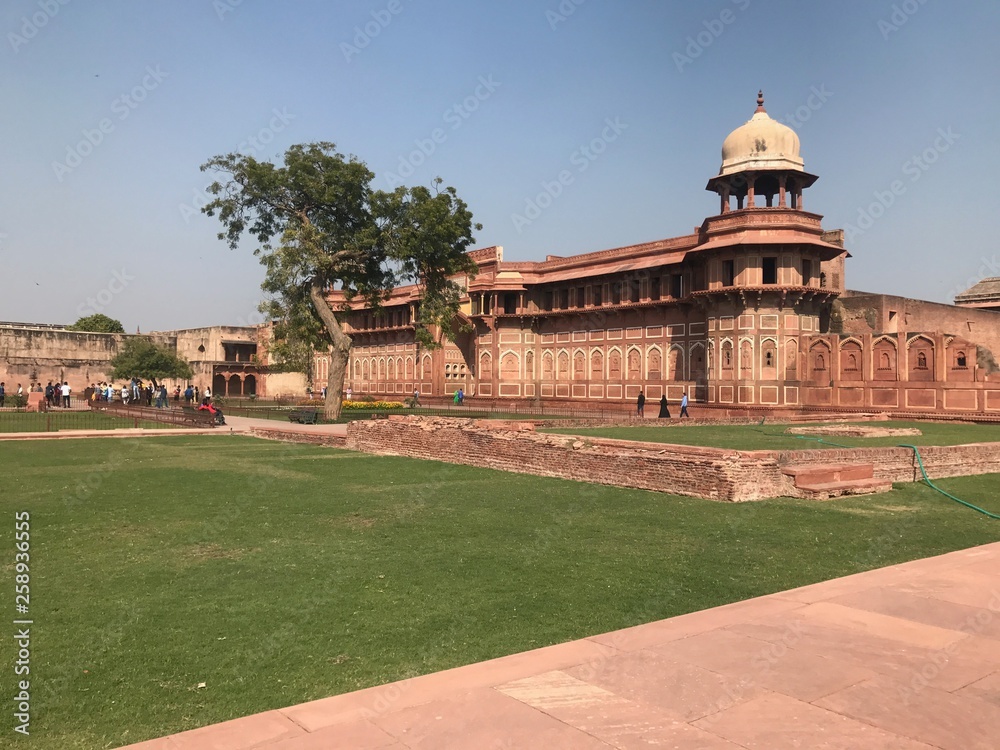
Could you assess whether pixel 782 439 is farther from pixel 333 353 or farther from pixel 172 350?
pixel 172 350

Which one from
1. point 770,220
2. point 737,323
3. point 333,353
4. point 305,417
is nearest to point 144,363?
point 333,353

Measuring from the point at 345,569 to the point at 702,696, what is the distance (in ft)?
12.1

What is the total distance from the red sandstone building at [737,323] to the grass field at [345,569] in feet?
56.7

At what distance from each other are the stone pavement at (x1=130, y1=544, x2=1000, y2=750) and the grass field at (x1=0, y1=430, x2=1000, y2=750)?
474mm

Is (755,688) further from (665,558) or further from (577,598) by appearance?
(665,558)

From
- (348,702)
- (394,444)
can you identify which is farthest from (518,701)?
(394,444)

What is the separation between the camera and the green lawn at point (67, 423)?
2377 centimetres

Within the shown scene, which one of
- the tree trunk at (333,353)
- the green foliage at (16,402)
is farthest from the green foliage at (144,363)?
the tree trunk at (333,353)

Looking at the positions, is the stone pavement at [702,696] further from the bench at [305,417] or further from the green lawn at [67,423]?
the bench at [305,417]

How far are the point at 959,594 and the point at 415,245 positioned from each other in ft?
83.8

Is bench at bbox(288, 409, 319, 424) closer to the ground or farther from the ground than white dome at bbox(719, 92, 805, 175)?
closer to the ground

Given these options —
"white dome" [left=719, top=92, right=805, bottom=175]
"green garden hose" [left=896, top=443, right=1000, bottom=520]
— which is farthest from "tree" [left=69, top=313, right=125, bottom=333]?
"green garden hose" [left=896, top=443, right=1000, bottom=520]

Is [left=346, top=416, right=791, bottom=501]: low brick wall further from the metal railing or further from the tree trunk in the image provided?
the tree trunk

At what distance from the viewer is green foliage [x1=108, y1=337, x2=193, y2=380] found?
48.0 metres
